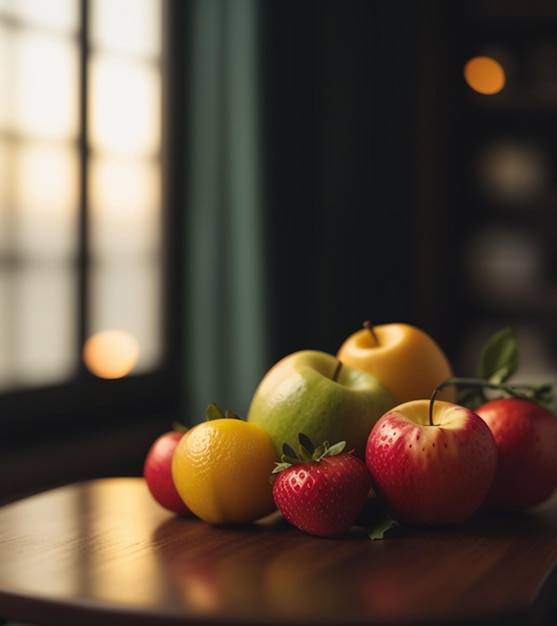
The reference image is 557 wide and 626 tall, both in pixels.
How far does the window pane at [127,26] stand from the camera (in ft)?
8.94

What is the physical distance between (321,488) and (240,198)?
2.15 meters

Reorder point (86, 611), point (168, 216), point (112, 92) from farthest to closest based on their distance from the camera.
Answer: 1. point (168, 216)
2. point (112, 92)
3. point (86, 611)

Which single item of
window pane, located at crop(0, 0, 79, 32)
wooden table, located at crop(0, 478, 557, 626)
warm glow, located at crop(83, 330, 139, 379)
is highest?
window pane, located at crop(0, 0, 79, 32)

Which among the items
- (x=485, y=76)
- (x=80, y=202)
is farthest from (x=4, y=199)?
(x=485, y=76)

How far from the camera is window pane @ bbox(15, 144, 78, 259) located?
2.43m

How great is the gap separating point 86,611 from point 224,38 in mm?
2486

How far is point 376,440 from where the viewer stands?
32.9 inches

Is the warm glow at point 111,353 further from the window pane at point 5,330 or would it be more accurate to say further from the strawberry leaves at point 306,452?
the strawberry leaves at point 306,452

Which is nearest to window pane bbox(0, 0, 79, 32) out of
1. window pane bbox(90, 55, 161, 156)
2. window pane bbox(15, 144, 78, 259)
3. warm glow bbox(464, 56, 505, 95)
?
window pane bbox(90, 55, 161, 156)

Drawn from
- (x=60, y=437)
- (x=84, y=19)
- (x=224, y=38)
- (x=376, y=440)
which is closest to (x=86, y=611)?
(x=376, y=440)

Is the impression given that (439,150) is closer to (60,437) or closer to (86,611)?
(60,437)

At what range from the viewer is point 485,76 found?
353 centimetres

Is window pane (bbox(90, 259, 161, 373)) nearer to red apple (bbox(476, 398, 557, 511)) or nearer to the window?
the window

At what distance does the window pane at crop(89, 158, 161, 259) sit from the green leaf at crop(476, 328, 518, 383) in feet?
5.76
